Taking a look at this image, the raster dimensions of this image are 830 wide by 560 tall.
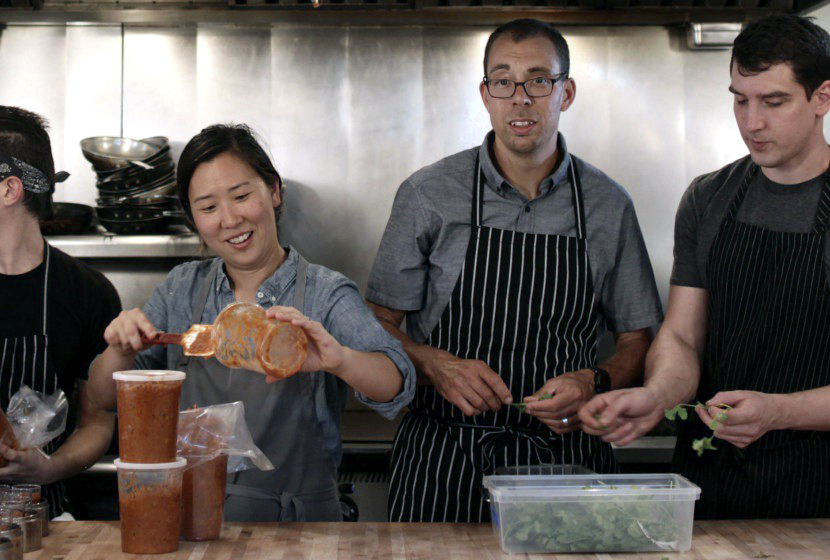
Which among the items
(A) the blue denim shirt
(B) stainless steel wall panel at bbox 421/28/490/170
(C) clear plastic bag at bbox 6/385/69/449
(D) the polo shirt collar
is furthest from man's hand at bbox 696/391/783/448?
(B) stainless steel wall panel at bbox 421/28/490/170

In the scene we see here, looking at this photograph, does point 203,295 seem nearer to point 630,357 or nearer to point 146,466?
point 146,466

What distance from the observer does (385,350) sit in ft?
6.75

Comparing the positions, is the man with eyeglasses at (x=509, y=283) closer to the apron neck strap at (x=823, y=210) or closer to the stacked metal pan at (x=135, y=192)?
the apron neck strap at (x=823, y=210)

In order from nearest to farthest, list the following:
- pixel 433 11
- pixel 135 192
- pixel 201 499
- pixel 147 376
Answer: pixel 147 376
pixel 201 499
pixel 135 192
pixel 433 11

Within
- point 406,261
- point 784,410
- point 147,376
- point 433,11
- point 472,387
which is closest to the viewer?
point 147,376

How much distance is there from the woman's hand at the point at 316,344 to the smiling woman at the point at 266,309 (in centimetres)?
10

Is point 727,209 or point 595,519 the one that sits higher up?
point 727,209

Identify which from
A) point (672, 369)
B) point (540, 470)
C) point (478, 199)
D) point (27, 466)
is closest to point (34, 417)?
point (27, 466)

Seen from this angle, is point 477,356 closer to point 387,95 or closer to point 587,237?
point 587,237

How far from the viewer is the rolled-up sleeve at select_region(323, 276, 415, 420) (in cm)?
206

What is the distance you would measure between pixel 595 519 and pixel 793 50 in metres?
1.12

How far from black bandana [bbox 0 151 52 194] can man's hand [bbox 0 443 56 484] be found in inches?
24.7

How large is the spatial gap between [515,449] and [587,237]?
0.57 meters

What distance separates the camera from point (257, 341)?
1.76m
